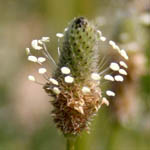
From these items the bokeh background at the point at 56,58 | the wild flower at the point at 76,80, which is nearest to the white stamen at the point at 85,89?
the wild flower at the point at 76,80

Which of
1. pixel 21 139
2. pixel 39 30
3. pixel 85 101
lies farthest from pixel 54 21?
pixel 85 101

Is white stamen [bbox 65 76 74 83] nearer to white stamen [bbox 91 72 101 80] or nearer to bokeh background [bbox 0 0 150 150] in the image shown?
white stamen [bbox 91 72 101 80]

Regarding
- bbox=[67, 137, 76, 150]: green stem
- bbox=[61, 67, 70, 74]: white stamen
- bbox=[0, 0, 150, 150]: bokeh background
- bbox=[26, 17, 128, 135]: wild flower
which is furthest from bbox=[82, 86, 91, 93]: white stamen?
bbox=[0, 0, 150, 150]: bokeh background

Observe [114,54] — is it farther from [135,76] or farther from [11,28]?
[11,28]

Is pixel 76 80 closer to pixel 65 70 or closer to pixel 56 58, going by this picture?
pixel 65 70

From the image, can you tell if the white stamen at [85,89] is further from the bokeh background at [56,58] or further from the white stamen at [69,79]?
the bokeh background at [56,58]

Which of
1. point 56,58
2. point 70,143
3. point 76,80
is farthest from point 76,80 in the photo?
point 56,58

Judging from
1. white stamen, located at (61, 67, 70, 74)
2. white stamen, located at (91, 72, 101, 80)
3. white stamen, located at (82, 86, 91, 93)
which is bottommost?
white stamen, located at (82, 86, 91, 93)
